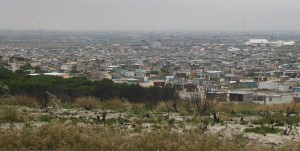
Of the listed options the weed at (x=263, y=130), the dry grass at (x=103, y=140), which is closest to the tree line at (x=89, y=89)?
the weed at (x=263, y=130)

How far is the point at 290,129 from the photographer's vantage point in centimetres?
837

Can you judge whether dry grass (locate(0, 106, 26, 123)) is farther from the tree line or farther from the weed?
the tree line

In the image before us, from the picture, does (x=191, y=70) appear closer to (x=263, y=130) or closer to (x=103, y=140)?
(x=263, y=130)

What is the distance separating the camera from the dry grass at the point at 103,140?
5730 millimetres

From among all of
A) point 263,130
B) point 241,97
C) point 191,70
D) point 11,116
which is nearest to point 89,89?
point 241,97

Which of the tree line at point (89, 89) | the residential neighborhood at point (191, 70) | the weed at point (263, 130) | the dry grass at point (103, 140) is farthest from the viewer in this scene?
the residential neighborhood at point (191, 70)

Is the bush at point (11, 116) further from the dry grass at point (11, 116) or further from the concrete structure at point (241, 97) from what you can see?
the concrete structure at point (241, 97)

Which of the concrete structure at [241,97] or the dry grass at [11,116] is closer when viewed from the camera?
the dry grass at [11,116]

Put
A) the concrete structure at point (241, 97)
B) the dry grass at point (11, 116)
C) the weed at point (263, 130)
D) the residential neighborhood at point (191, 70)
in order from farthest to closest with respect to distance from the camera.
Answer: the residential neighborhood at point (191, 70)
the concrete structure at point (241, 97)
the weed at point (263, 130)
the dry grass at point (11, 116)

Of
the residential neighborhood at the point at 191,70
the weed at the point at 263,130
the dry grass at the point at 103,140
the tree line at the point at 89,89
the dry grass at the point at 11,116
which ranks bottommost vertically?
the residential neighborhood at the point at 191,70

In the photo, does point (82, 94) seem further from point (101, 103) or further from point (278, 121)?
point (278, 121)

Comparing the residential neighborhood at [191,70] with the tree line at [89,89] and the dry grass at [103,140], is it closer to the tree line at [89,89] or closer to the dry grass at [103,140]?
the tree line at [89,89]

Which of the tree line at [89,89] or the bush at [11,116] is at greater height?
the bush at [11,116]

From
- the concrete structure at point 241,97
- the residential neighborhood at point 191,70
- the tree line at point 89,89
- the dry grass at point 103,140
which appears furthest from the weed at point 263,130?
the concrete structure at point 241,97
